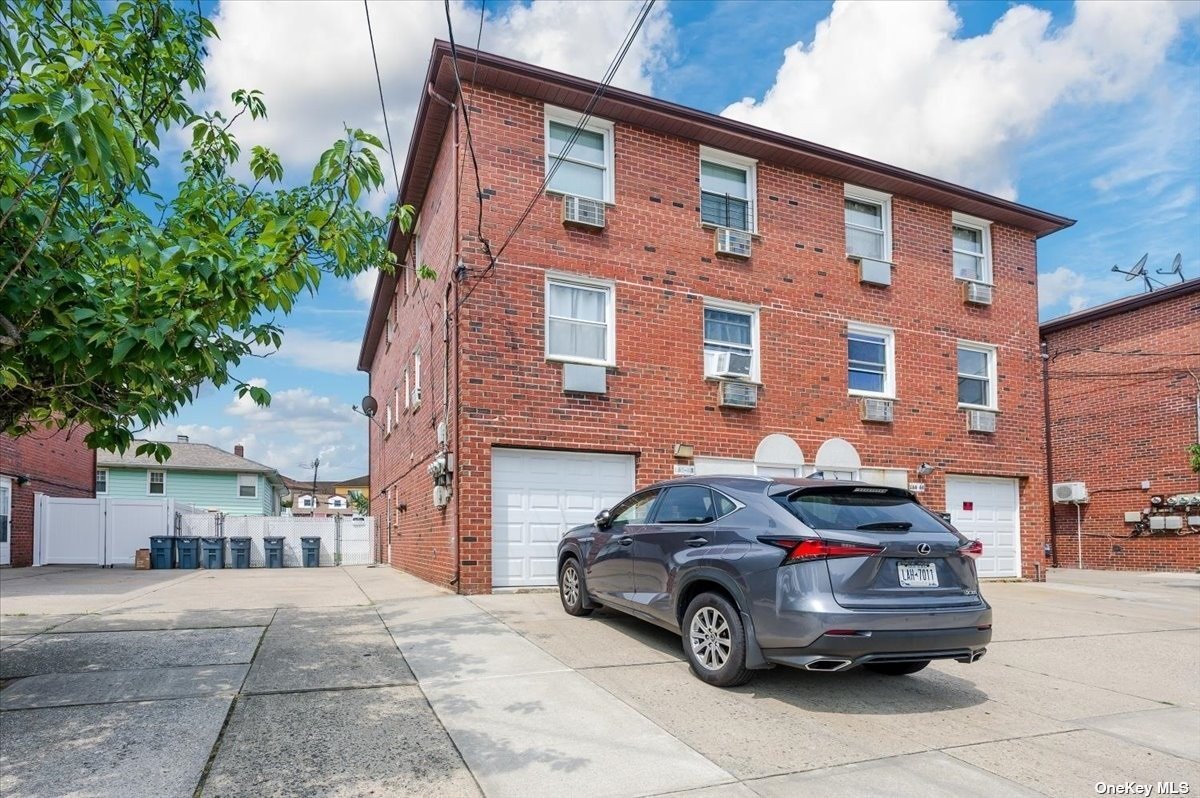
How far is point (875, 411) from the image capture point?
1377 centimetres

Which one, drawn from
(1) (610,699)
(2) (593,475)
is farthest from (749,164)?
(1) (610,699)

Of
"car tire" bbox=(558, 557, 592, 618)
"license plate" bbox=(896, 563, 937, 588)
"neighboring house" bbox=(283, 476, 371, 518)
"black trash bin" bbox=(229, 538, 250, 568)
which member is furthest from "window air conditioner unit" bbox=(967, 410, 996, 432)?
"neighboring house" bbox=(283, 476, 371, 518)

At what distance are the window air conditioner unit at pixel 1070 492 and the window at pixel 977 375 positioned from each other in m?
7.12

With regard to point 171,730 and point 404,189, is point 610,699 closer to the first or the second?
point 171,730

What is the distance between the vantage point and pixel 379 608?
9.49m

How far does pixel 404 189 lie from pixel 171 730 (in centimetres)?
1176

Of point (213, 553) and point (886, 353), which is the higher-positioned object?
point (886, 353)

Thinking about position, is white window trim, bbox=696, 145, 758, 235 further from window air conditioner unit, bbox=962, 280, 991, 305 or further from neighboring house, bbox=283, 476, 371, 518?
neighboring house, bbox=283, 476, 371, 518

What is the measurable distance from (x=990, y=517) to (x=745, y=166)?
27.6ft

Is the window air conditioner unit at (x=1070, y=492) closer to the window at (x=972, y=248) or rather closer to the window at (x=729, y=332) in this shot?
the window at (x=972, y=248)

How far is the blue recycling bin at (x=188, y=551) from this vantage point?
19.9 meters

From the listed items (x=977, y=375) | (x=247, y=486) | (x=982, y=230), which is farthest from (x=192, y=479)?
(x=982, y=230)

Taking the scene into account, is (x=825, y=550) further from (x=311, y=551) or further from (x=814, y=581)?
(x=311, y=551)

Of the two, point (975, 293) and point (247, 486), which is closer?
point (975, 293)
